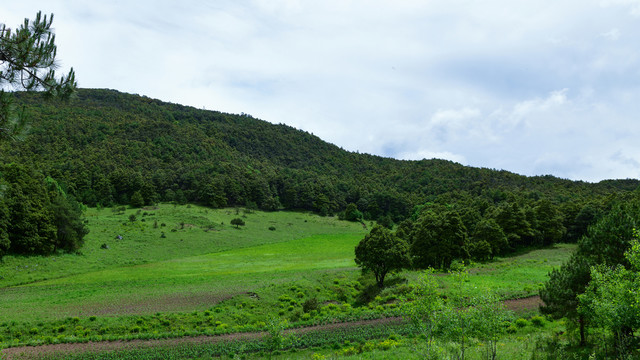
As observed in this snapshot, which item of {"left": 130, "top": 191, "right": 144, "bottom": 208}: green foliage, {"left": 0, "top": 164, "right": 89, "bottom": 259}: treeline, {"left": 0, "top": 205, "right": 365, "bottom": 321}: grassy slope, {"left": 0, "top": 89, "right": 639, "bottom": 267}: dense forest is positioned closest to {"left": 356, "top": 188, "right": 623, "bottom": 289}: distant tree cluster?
{"left": 0, "top": 89, "right": 639, "bottom": 267}: dense forest

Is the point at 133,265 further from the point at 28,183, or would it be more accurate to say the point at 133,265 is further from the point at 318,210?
the point at 318,210

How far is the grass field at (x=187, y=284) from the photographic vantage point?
28.8 metres

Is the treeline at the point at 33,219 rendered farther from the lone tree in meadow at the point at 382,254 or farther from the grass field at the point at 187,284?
the lone tree in meadow at the point at 382,254

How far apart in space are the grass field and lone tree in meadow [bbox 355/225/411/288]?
1788mm

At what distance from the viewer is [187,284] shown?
44.1m

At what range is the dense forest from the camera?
73812 millimetres

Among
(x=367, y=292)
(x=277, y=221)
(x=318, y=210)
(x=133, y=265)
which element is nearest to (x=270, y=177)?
(x=318, y=210)

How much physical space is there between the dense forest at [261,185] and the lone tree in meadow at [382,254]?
17.9m

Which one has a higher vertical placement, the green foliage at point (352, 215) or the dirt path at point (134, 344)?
the green foliage at point (352, 215)

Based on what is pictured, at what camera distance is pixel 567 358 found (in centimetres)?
1878

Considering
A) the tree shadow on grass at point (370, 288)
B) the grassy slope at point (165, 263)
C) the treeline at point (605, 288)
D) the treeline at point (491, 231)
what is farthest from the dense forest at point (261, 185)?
the treeline at point (605, 288)

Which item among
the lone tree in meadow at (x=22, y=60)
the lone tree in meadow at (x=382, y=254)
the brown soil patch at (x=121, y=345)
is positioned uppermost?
the lone tree in meadow at (x=22, y=60)

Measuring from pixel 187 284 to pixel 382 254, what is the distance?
25.2 m

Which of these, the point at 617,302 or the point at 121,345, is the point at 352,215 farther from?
the point at 617,302
